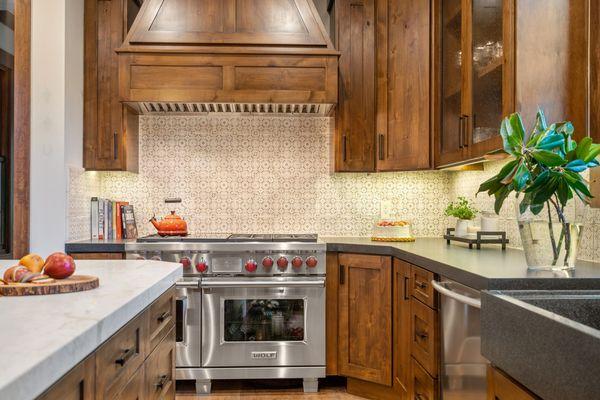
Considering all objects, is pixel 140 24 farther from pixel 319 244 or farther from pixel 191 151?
pixel 319 244

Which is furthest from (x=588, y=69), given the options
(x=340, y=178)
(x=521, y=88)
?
(x=340, y=178)

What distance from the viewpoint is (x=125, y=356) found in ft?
3.93

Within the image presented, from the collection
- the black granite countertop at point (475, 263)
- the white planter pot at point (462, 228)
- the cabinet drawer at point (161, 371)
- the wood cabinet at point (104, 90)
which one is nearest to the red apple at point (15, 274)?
the cabinet drawer at point (161, 371)

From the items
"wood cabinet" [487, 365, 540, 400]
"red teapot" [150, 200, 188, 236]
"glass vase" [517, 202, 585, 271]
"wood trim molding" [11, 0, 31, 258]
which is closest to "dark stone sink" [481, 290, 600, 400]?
"wood cabinet" [487, 365, 540, 400]

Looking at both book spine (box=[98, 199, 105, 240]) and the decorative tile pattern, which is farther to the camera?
the decorative tile pattern

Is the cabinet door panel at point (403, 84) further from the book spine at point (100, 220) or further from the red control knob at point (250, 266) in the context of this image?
the book spine at point (100, 220)

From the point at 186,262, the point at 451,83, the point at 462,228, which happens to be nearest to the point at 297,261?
the point at 186,262

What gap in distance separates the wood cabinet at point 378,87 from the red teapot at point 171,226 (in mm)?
1094

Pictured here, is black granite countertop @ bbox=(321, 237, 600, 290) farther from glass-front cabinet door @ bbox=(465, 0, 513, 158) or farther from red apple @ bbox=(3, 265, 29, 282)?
red apple @ bbox=(3, 265, 29, 282)

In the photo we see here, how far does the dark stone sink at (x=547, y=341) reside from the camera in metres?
0.81

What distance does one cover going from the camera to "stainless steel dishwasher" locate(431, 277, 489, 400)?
5.49 feet

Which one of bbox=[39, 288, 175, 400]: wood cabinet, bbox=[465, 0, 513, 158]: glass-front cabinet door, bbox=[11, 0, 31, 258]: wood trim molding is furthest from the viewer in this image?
bbox=[11, 0, 31, 258]: wood trim molding

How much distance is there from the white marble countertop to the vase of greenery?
1152 millimetres

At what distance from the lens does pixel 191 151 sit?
141 inches
